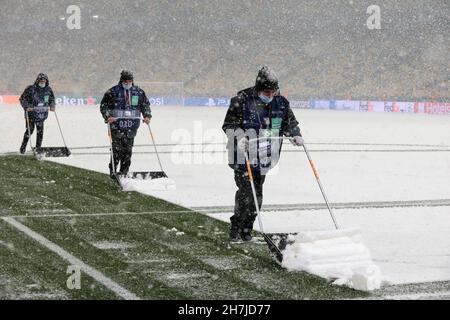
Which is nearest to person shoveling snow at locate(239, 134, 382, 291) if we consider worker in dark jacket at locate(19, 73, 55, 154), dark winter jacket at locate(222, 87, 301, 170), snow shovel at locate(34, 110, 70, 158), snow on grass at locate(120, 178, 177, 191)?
dark winter jacket at locate(222, 87, 301, 170)

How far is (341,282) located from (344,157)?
13.1m

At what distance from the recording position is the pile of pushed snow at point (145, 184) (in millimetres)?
12484

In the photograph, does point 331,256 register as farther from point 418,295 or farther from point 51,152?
point 51,152

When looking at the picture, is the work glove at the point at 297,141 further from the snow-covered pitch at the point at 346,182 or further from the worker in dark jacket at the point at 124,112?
the worker in dark jacket at the point at 124,112

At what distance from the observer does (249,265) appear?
730 cm

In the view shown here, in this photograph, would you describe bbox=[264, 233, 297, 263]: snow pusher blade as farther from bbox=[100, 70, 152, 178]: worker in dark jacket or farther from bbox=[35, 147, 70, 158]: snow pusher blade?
bbox=[35, 147, 70, 158]: snow pusher blade

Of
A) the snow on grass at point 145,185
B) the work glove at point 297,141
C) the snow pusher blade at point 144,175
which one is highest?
the work glove at point 297,141

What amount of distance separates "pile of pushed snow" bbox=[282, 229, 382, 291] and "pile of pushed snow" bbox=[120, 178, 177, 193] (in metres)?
5.51

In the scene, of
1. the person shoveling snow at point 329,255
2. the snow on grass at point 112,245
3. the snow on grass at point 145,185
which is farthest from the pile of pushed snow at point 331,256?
the snow on grass at point 145,185

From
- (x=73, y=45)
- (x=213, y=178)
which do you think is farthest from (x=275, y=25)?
(x=213, y=178)

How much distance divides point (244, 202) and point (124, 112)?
18.2ft

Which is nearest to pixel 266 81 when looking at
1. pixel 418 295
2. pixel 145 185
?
pixel 418 295

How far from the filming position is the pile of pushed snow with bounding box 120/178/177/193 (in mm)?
12484

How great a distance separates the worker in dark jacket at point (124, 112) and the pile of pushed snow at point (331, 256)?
21.9ft
